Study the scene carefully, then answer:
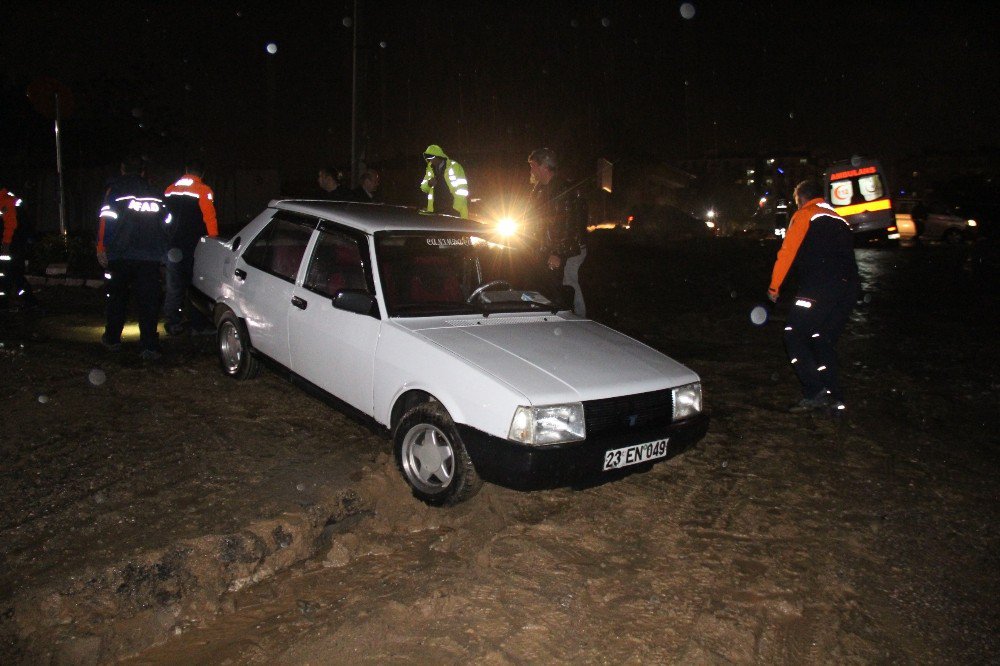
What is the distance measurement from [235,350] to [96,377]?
3.95 ft

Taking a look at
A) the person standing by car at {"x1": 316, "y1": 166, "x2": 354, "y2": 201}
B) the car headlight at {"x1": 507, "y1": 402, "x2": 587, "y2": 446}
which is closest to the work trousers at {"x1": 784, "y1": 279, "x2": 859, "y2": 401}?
the car headlight at {"x1": 507, "y1": 402, "x2": 587, "y2": 446}

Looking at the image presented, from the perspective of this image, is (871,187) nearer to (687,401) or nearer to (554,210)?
(554,210)

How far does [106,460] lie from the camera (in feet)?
15.9

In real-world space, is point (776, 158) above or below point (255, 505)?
above

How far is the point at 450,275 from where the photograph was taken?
5469 mm

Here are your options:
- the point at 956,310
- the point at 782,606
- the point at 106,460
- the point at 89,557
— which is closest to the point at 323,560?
the point at 89,557

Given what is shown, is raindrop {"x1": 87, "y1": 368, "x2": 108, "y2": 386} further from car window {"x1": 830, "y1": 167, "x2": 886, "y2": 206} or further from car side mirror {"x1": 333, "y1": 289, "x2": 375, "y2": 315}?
car window {"x1": 830, "y1": 167, "x2": 886, "y2": 206}

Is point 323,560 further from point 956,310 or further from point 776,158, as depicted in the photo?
point 776,158

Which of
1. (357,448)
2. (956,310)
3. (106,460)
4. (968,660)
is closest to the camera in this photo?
(968,660)

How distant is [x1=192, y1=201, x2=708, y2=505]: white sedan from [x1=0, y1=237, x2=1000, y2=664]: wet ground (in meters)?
0.39

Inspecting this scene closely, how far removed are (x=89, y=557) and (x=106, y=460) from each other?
1346 mm

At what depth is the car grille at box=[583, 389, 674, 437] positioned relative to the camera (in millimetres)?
4156

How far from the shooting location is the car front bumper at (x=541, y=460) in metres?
3.94

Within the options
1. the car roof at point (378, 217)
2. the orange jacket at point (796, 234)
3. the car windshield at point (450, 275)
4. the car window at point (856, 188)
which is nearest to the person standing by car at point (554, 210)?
the car windshield at point (450, 275)
